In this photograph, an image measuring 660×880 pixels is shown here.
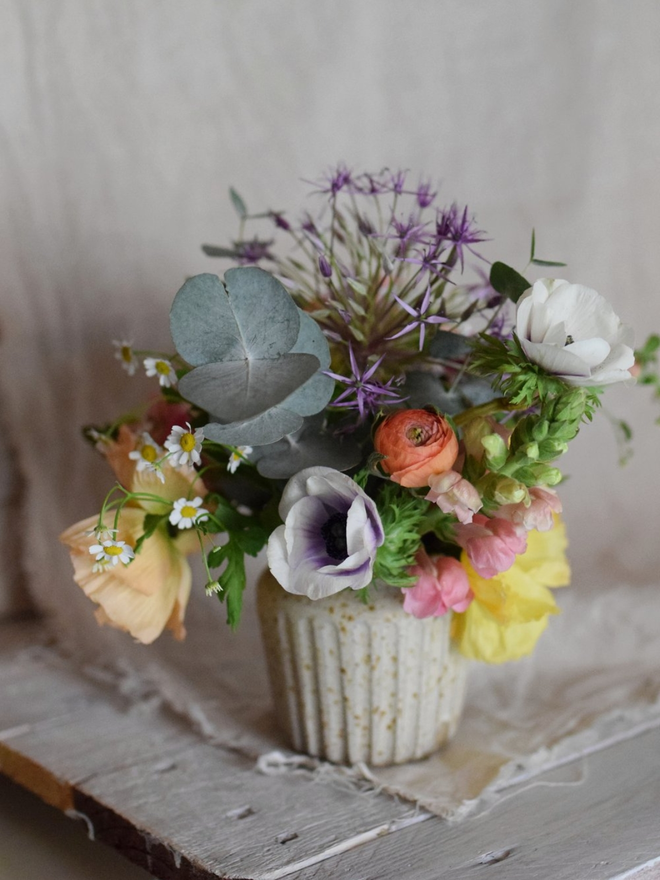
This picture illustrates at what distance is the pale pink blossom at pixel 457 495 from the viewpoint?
612 mm

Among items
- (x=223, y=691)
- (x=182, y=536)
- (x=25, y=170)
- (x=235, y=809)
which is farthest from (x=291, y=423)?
(x=25, y=170)

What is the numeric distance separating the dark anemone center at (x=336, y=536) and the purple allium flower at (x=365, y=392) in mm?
82

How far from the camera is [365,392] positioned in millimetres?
684

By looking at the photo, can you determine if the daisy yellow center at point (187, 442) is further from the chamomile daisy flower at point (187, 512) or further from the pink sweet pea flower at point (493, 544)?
the pink sweet pea flower at point (493, 544)

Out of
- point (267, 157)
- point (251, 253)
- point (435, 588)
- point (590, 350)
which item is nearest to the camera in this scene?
point (590, 350)

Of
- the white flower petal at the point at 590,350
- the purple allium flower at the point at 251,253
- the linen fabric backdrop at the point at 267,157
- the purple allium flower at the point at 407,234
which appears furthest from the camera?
the linen fabric backdrop at the point at 267,157

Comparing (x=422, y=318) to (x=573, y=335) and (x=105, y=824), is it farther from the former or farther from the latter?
(x=105, y=824)

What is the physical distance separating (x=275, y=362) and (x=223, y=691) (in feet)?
1.56

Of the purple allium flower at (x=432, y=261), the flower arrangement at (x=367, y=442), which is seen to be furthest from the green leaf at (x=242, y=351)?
the purple allium flower at (x=432, y=261)

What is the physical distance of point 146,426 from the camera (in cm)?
84

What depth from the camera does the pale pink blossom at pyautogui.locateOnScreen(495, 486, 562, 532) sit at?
2.06 ft

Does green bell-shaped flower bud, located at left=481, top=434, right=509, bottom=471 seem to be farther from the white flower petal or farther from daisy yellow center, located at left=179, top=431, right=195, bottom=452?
daisy yellow center, located at left=179, top=431, right=195, bottom=452

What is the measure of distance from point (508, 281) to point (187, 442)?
27 centimetres

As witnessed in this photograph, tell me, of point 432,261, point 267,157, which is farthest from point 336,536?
point 267,157
